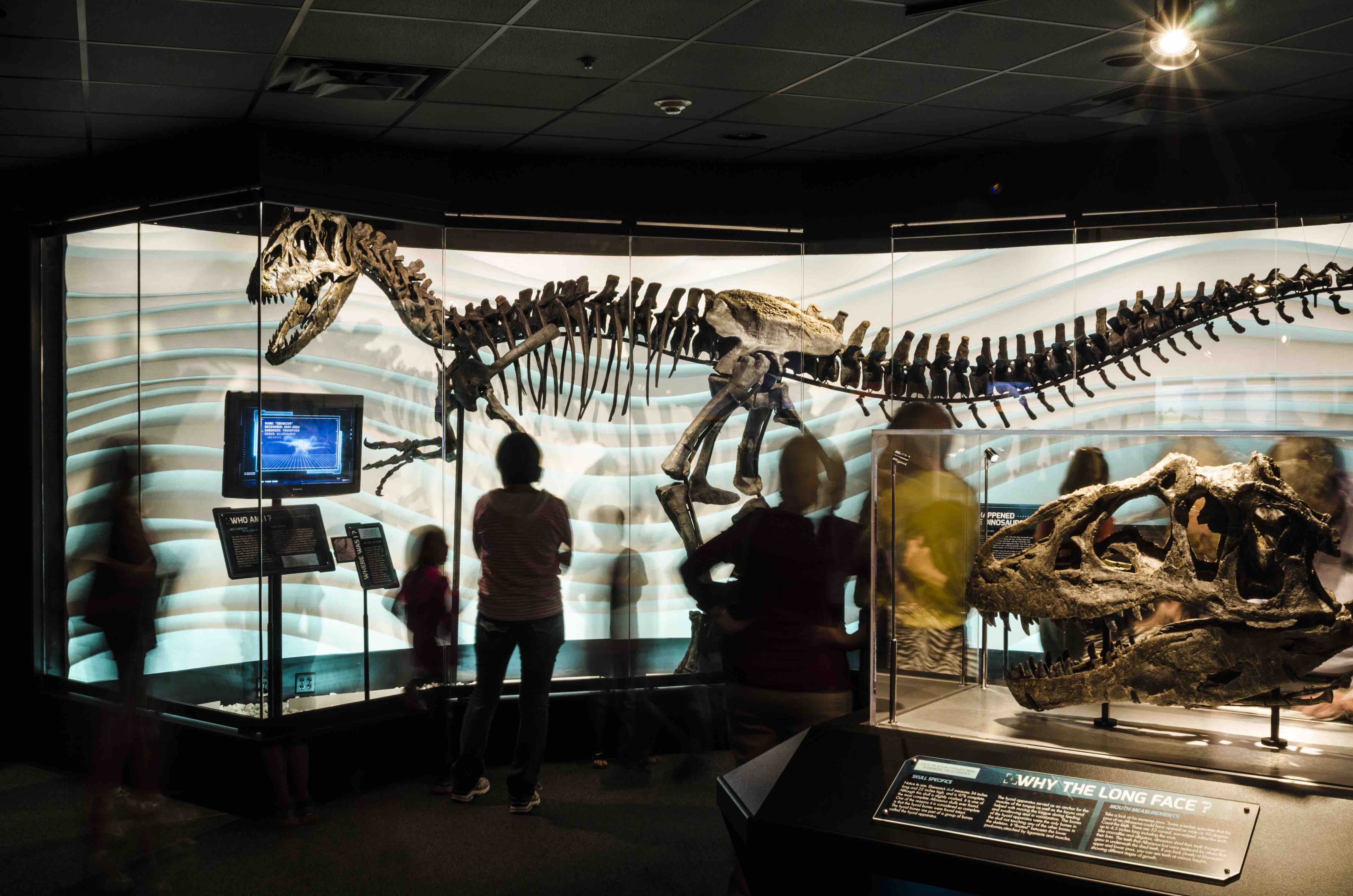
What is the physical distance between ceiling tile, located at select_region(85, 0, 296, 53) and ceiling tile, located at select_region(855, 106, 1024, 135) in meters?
2.84

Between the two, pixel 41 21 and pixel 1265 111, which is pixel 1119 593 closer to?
pixel 1265 111

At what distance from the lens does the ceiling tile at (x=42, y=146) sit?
5453mm

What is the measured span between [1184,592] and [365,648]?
4.03 meters

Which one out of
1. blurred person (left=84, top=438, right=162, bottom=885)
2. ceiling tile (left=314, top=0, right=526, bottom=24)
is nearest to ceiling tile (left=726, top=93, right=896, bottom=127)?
ceiling tile (left=314, top=0, right=526, bottom=24)

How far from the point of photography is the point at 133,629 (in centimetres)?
517

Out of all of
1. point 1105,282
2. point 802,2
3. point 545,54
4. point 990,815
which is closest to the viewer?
point 990,815

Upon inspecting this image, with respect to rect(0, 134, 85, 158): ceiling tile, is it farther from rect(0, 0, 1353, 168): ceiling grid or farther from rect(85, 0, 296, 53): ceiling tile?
rect(85, 0, 296, 53): ceiling tile

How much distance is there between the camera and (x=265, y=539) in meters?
4.95

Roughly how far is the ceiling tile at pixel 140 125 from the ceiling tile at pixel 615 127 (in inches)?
65.6

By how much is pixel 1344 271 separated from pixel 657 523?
3549 millimetres

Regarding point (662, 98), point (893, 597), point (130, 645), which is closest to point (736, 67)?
point (662, 98)

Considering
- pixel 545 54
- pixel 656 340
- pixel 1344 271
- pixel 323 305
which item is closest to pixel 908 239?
pixel 656 340

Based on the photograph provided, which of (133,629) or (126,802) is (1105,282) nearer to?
(133,629)

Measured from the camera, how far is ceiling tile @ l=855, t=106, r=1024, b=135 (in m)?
5.21
